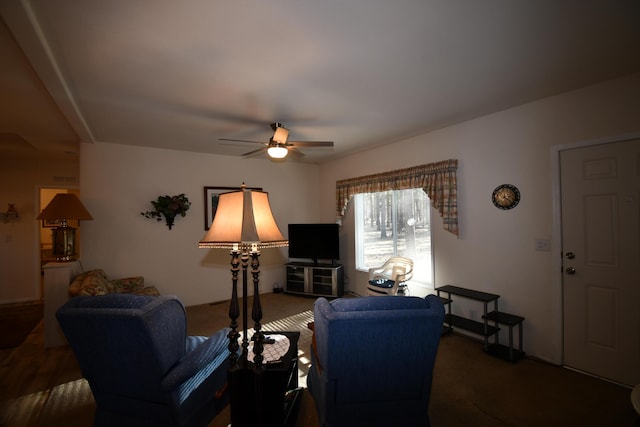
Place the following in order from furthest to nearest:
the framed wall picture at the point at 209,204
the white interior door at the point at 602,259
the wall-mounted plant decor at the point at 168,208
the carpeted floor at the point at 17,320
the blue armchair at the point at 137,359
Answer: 1. the framed wall picture at the point at 209,204
2. the wall-mounted plant decor at the point at 168,208
3. the carpeted floor at the point at 17,320
4. the white interior door at the point at 602,259
5. the blue armchair at the point at 137,359

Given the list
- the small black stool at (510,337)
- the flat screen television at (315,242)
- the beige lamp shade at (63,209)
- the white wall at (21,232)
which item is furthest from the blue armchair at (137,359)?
the white wall at (21,232)

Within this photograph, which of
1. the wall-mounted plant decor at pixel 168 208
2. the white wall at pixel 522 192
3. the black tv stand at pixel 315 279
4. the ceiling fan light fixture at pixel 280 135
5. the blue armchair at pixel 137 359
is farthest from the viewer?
the black tv stand at pixel 315 279

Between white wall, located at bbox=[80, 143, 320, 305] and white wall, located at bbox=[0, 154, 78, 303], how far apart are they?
1.95 meters

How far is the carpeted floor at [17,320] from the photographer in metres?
3.39

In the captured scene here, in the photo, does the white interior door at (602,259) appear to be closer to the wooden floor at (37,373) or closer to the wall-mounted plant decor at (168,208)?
the wooden floor at (37,373)

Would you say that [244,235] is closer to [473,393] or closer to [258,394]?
[258,394]

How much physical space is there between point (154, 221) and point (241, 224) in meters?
3.63

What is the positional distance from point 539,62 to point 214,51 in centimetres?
239

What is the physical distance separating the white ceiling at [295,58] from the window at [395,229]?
1.33 metres

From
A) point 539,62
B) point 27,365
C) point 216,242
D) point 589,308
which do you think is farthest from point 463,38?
point 27,365

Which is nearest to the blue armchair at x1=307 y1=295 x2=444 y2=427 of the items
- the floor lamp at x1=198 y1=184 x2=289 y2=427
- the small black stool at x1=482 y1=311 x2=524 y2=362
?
the floor lamp at x1=198 y1=184 x2=289 y2=427

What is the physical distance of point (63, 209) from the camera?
344 cm

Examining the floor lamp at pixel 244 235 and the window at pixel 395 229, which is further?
the window at pixel 395 229

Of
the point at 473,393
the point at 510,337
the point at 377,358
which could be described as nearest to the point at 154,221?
the point at 377,358
